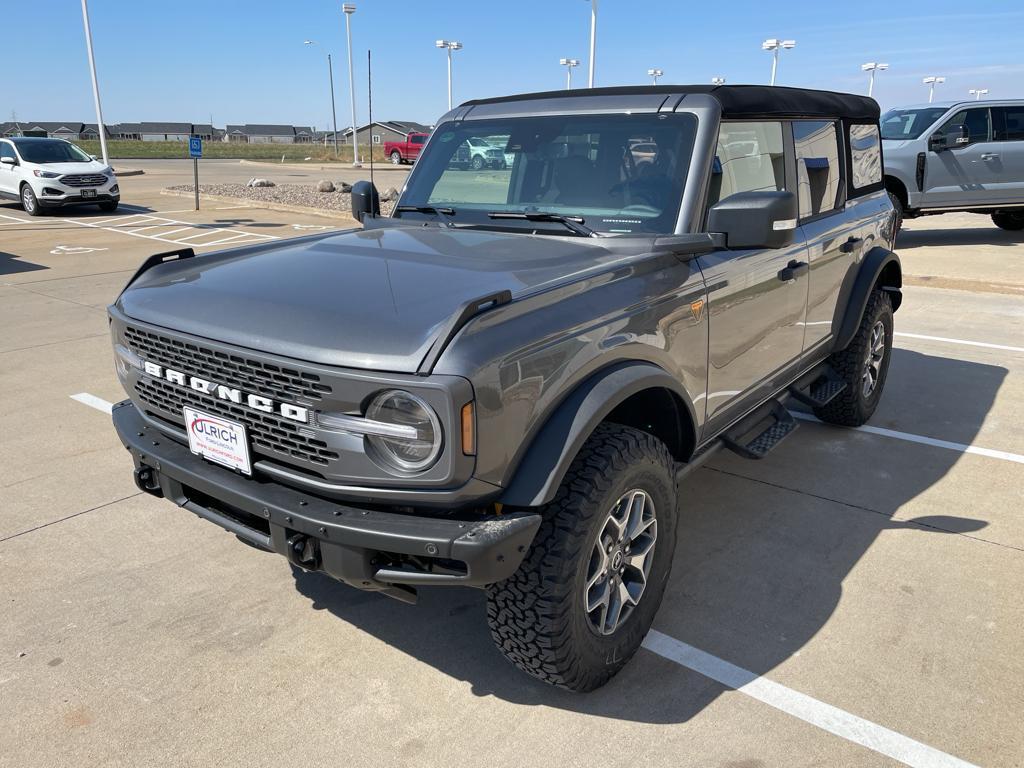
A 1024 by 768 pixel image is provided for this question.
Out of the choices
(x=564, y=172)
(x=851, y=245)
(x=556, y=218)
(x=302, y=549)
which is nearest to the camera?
(x=302, y=549)

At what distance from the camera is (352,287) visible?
260 centimetres

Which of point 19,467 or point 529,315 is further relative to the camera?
point 19,467

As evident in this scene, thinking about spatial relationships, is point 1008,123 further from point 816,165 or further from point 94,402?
point 94,402

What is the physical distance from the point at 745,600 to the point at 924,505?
1495 mm

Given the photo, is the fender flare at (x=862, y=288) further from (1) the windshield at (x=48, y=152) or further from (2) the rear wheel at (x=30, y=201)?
(1) the windshield at (x=48, y=152)

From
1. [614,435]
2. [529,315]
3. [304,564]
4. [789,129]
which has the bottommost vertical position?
[304,564]

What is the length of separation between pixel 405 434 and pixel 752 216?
159 cm

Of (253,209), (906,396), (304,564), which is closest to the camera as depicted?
(304,564)

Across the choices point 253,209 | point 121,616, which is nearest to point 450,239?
point 121,616

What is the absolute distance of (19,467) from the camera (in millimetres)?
4402

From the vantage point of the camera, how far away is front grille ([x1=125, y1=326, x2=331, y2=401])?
7.45 feet

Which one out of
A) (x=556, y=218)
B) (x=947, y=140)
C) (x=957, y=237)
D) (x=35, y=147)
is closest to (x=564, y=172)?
(x=556, y=218)

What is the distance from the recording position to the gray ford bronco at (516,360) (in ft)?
7.22

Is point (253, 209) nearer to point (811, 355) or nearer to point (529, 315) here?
point (811, 355)
